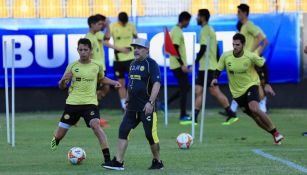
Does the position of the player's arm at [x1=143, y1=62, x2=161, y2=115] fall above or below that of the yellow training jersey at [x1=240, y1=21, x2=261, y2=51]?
below

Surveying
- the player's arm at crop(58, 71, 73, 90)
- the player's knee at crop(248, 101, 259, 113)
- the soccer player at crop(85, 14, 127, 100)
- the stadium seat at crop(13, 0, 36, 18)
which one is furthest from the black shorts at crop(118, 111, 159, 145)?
the stadium seat at crop(13, 0, 36, 18)

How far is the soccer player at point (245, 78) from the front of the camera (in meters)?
14.5

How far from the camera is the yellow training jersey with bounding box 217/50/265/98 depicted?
1466 cm

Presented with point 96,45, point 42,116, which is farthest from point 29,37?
point 96,45

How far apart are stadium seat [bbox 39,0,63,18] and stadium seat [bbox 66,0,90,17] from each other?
0.76 feet

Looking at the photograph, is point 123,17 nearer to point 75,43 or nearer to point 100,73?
point 75,43

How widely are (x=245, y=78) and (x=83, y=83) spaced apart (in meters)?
3.71

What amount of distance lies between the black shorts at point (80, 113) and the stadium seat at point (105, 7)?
10.2 metres

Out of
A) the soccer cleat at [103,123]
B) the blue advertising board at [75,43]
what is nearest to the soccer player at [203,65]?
the soccer cleat at [103,123]

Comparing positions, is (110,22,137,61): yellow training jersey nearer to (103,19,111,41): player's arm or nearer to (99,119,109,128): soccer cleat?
(103,19,111,41): player's arm

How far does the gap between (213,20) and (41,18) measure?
174 inches

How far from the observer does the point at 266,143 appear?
14578 mm

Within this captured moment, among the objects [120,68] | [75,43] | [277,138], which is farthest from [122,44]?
[277,138]

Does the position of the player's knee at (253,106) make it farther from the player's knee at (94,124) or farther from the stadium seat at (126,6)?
the stadium seat at (126,6)
